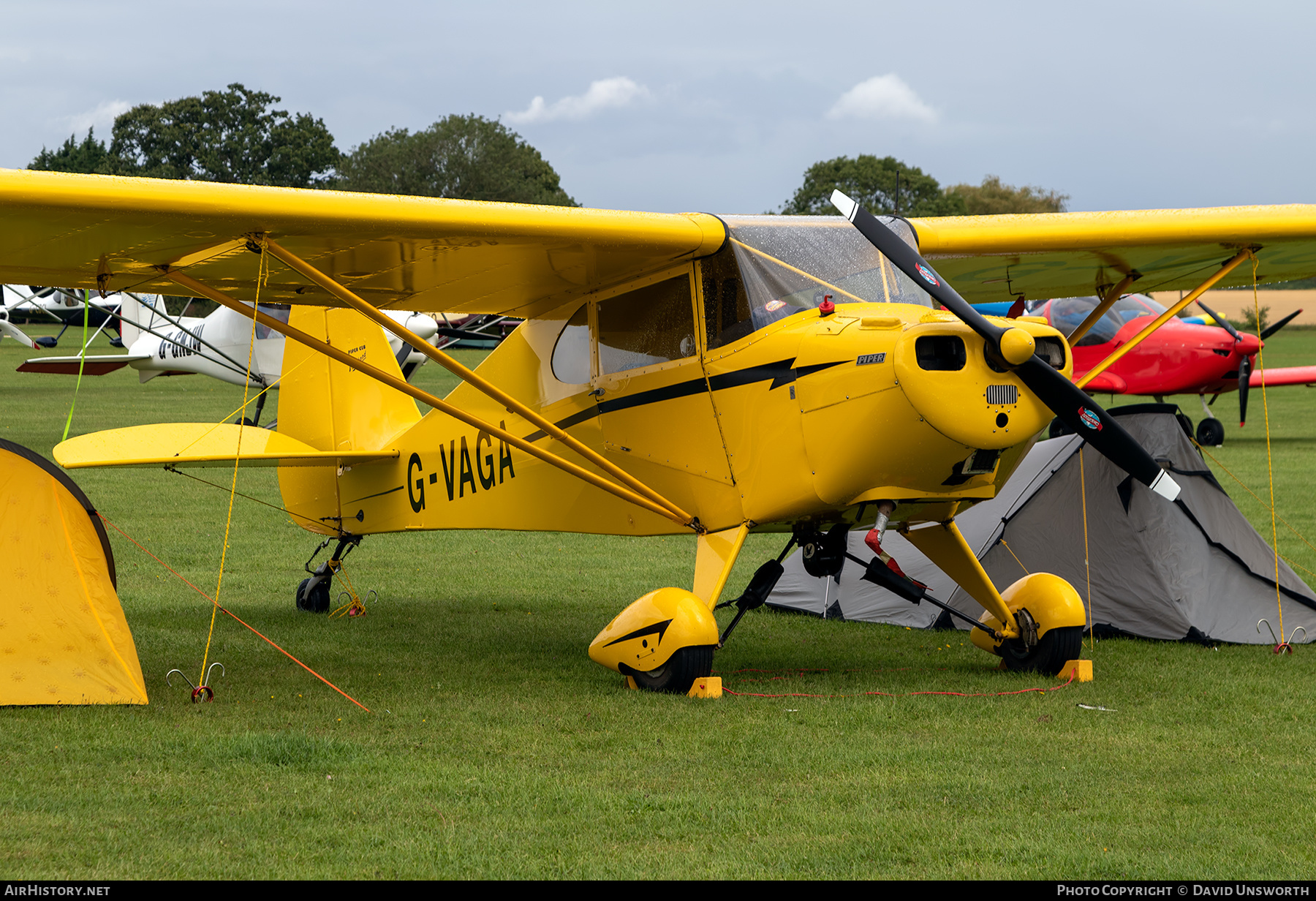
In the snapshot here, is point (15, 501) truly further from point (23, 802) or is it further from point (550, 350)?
point (550, 350)

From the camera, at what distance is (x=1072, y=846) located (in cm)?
439

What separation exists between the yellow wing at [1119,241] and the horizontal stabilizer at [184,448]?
4.58 meters

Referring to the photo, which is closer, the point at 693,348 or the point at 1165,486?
the point at 1165,486

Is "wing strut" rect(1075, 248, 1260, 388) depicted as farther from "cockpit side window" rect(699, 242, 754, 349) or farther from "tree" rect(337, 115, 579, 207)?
"tree" rect(337, 115, 579, 207)

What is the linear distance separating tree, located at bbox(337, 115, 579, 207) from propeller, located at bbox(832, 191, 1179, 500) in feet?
318

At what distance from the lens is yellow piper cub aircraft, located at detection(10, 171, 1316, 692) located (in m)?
6.27

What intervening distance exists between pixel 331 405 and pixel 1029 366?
21.4 ft

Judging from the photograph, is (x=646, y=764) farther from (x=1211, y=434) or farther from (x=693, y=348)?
(x=1211, y=434)

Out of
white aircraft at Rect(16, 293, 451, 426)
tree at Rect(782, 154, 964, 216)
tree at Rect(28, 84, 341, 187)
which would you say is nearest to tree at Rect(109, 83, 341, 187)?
tree at Rect(28, 84, 341, 187)

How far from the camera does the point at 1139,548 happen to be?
8766 millimetres

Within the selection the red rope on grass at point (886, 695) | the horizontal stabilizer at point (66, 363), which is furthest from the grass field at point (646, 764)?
the horizontal stabilizer at point (66, 363)

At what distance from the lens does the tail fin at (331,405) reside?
409 inches

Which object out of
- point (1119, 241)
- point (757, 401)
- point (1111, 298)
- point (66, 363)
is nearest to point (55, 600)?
point (757, 401)
